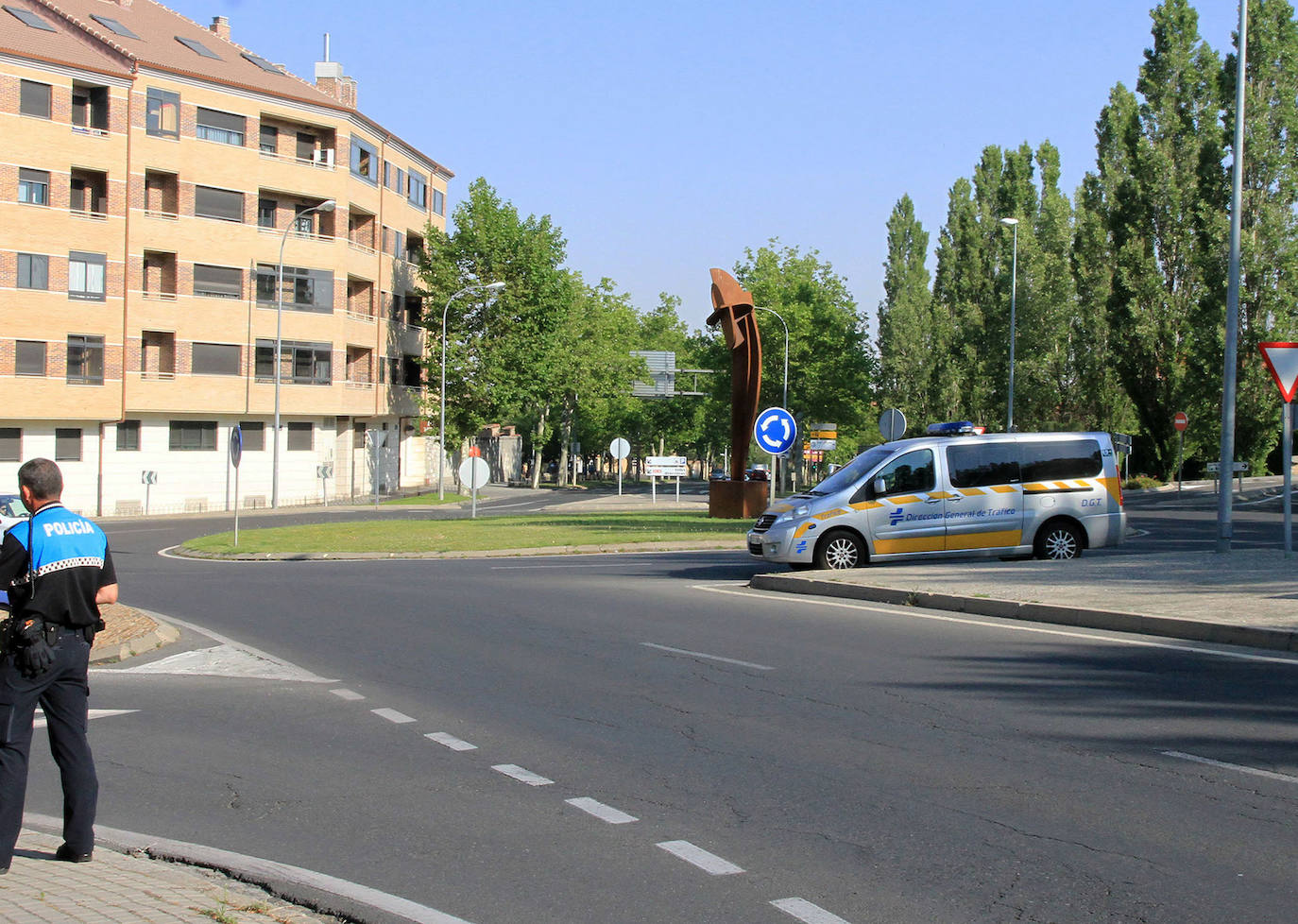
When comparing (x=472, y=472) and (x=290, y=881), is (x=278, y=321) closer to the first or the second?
(x=472, y=472)

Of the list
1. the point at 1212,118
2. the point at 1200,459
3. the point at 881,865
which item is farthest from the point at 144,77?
the point at 881,865

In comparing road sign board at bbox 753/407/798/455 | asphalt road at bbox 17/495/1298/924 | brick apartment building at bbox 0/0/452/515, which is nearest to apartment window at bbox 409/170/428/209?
brick apartment building at bbox 0/0/452/515

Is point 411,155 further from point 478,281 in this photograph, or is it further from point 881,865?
point 881,865

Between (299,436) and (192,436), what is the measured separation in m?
5.37

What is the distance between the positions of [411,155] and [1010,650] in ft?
204

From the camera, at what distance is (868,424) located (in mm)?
94500

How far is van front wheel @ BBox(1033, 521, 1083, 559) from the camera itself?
1970cm

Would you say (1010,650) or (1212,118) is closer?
(1010,650)

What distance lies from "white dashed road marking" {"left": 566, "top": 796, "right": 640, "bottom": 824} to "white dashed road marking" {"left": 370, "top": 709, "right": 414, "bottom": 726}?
2533 mm

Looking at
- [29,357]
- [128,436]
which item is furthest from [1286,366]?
[128,436]

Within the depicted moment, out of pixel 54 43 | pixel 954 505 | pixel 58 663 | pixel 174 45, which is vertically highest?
pixel 174 45

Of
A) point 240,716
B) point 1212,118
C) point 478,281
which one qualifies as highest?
point 1212,118

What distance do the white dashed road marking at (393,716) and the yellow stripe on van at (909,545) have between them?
1135cm

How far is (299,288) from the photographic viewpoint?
5656 centimetres
